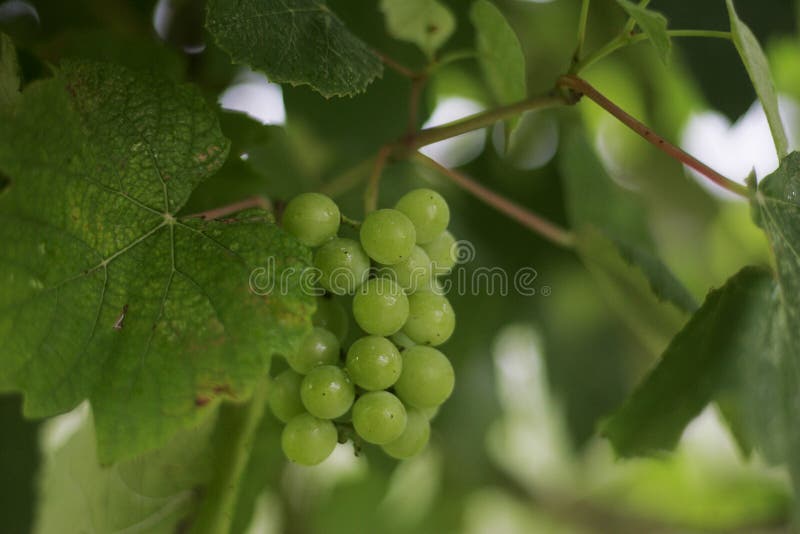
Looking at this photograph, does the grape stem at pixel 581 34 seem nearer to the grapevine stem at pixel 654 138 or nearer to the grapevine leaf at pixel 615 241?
the grapevine stem at pixel 654 138

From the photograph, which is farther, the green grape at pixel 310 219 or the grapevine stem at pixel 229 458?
the grapevine stem at pixel 229 458

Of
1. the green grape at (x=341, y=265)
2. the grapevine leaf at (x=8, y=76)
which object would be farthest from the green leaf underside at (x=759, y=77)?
the grapevine leaf at (x=8, y=76)

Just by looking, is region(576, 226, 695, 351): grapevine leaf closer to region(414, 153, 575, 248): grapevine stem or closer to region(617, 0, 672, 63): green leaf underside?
region(414, 153, 575, 248): grapevine stem

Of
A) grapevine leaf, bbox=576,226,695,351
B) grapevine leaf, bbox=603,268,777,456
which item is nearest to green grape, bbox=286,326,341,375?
grapevine leaf, bbox=603,268,777,456

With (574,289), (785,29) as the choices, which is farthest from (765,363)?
(574,289)

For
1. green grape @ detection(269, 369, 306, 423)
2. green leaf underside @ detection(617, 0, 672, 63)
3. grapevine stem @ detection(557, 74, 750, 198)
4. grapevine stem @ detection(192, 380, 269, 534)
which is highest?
green leaf underside @ detection(617, 0, 672, 63)

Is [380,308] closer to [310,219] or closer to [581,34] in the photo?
[310,219]

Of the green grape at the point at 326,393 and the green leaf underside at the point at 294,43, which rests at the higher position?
the green leaf underside at the point at 294,43

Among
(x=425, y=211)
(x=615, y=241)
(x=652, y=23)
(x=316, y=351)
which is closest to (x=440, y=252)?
(x=425, y=211)
